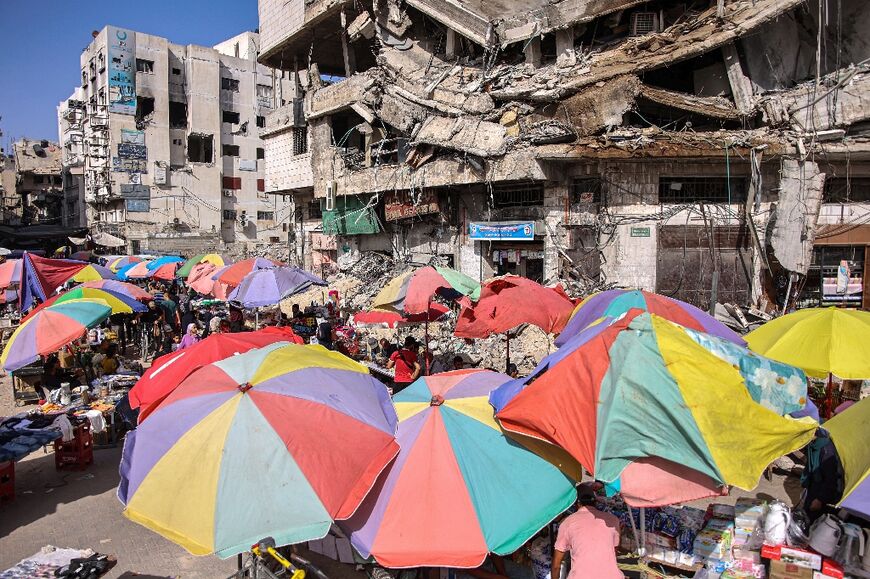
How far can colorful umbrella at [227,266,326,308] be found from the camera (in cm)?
1136

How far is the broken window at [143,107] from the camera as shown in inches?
1831

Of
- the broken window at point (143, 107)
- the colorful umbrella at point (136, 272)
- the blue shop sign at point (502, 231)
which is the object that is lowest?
the colorful umbrella at point (136, 272)

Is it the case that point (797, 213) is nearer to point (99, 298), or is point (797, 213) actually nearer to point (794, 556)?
point (794, 556)

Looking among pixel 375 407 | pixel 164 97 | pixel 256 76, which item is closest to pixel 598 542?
pixel 375 407

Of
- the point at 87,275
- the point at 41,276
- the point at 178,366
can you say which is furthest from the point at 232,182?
the point at 178,366

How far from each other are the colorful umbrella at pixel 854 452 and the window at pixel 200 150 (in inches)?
2099

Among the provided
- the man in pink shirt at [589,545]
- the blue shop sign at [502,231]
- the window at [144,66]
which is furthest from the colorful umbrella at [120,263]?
the window at [144,66]

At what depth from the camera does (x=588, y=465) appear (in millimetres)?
3543

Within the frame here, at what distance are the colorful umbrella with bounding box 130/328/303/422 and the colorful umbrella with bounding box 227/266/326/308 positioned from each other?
447 cm

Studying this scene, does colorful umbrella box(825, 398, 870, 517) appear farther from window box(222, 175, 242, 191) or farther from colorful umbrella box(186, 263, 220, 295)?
window box(222, 175, 242, 191)

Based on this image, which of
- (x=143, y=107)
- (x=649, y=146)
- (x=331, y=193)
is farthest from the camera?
(x=143, y=107)

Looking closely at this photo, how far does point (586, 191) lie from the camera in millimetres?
15695

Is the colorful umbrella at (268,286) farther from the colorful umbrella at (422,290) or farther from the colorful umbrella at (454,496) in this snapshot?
the colorful umbrella at (454,496)

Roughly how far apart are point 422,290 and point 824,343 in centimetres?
559
